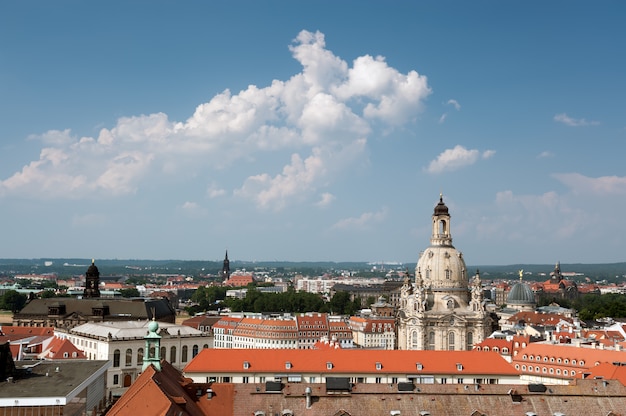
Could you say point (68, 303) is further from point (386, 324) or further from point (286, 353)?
point (286, 353)

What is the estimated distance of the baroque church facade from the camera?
124m

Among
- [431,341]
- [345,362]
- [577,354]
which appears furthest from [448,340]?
[345,362]

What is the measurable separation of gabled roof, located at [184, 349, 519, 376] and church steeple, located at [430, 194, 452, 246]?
61.1 metres

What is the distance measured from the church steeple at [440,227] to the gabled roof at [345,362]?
6111 cm

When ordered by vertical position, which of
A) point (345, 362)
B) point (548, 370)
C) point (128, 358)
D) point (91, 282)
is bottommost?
point (548, 370)

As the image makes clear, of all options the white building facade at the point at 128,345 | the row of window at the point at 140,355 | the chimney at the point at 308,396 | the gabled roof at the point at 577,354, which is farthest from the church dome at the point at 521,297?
the chimney at the point at 308,396

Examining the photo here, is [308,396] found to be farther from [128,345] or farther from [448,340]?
[448,340]

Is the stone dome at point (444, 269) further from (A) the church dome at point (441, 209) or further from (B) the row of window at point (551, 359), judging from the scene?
(B) the row of window at point (551, 359)

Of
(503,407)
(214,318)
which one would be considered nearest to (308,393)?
(503,407)

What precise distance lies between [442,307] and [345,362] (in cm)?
6059

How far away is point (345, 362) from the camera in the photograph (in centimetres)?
6875

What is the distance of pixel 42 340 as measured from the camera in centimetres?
10400

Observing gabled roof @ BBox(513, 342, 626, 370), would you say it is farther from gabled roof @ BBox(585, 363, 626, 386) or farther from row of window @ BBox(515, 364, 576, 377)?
gabled roof @ BBox(585, 363, 626, 386)

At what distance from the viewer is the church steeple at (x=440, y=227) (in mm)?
131375
